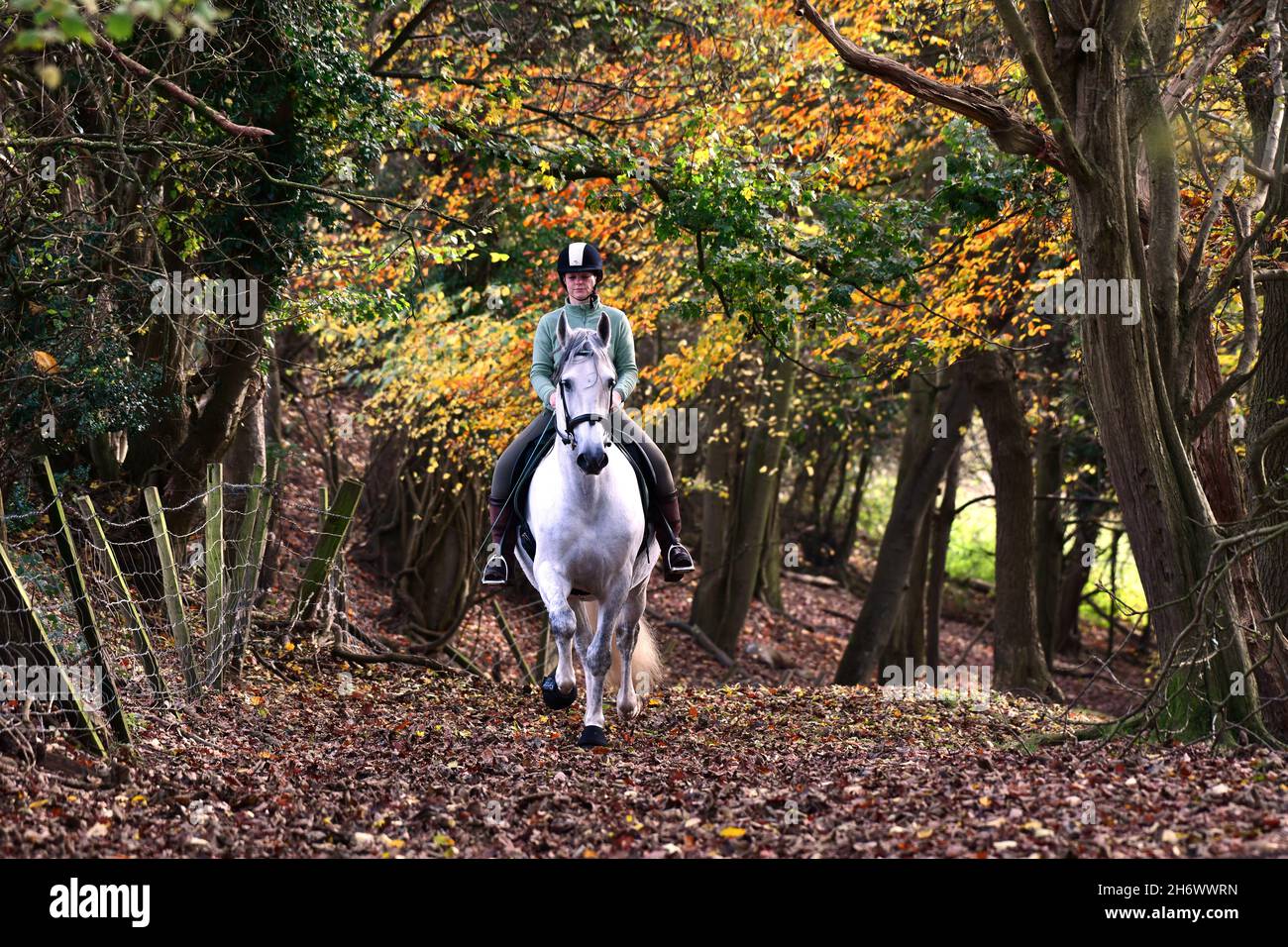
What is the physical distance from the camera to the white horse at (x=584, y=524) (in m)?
8.39

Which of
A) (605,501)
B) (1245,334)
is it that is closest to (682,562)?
(605,501)

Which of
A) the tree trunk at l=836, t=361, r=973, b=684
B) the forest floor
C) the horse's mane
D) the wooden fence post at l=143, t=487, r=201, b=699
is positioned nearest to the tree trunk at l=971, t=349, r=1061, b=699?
the tree trunk at l=836, t=361, r=973, b=684

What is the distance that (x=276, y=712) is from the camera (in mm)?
10680

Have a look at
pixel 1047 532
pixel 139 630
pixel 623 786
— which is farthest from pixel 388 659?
pixel 1047 532

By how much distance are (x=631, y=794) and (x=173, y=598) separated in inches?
182

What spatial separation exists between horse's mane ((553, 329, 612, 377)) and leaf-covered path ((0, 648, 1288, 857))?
105 inches

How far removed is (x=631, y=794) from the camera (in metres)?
7.35

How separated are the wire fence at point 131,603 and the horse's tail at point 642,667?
129 inches

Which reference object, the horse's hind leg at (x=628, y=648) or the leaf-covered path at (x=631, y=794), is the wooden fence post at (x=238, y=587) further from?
the horse's hind leg at (x=628, y=648)

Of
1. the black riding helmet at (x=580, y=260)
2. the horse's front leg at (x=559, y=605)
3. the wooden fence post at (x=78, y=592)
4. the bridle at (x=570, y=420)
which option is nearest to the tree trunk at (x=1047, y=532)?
the black riding helmet at (x=580, y=260)

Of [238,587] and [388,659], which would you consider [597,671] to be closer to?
[238,587]

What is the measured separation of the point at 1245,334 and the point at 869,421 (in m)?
18.6

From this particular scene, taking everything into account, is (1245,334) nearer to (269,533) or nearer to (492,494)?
(492,494)

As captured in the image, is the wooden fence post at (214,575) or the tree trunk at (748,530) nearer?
the wooden fence post at (214,575)
